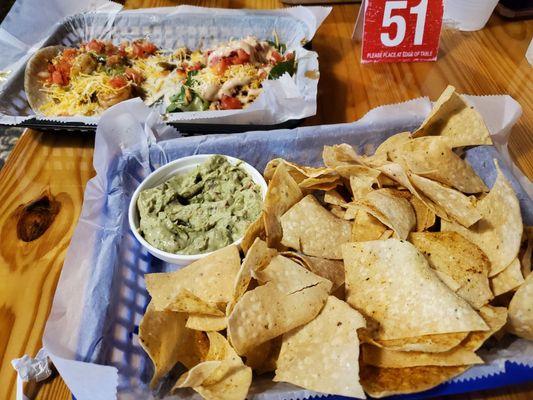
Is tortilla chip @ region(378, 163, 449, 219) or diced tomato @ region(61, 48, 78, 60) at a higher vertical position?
tortilla chip @ region(378, 163, 449, 219)

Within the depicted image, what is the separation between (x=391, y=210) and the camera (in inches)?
41.3

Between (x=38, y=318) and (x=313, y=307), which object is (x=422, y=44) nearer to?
(x=313, y=307)

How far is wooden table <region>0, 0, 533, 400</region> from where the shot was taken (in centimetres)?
109

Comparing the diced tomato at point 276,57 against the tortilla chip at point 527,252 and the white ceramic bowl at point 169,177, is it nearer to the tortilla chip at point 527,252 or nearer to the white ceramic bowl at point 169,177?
the white ceramic bowl at point 169,177

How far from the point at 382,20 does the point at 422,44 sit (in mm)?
242

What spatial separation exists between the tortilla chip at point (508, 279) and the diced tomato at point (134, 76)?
1558mm

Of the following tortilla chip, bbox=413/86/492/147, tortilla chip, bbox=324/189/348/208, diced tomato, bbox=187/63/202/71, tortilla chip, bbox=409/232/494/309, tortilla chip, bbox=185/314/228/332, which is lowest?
tortilla chip, bbox=185/314/228/332

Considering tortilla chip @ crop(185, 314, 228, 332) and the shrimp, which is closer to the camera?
tortilla chip @ crop(185, 314, 228, 332)

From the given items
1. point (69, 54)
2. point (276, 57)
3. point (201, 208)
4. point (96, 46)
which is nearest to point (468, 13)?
point (276, 57)

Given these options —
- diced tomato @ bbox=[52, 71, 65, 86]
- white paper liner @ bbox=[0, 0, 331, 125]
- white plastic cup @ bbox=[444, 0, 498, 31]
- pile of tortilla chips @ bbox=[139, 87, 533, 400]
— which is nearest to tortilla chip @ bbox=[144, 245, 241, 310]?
pile of tortilla chips @ bbox=[139, 87, 533, 400]

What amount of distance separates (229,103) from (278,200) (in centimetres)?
64

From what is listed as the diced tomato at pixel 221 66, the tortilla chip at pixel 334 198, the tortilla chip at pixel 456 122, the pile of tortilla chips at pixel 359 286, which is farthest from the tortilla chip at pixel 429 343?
the diced tomato at pixel 221 66

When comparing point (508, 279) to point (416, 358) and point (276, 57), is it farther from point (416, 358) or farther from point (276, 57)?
point (276, 57)

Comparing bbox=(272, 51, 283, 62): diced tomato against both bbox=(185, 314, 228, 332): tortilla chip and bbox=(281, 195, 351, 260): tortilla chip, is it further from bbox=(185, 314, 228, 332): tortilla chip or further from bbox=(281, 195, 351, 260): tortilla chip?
bbox=(185, 314, 228, 332): tortilla chip
